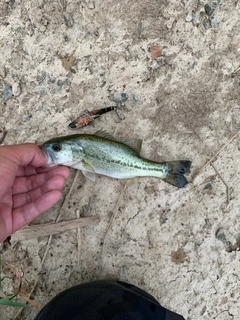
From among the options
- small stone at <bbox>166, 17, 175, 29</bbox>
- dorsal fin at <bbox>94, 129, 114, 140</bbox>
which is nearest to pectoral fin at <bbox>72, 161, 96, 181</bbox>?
dorsal fin at <bbox>94, 129, 114, 140</bbox>

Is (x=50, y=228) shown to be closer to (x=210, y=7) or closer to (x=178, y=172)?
(x=178, y=172)

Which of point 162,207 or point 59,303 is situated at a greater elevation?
point 162,207

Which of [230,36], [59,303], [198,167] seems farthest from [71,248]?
[230,36]

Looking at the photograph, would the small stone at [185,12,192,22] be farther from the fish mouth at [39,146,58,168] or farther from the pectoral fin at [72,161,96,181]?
the fish mouth at [39,146,58,168]

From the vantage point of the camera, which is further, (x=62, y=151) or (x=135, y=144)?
(x=135, y=144)

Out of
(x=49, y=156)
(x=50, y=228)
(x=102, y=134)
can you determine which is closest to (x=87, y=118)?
(x=102, y=134)

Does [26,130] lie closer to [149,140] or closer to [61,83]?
[61,83]
